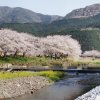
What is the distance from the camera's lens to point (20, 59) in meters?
91.2

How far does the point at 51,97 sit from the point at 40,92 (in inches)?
164

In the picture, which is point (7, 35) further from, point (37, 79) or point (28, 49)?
point (37, 79)

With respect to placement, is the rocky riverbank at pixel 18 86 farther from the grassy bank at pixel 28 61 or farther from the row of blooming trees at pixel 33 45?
the row of blooming trees at pixel 33 45

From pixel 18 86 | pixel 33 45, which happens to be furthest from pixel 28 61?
pixel 18 86

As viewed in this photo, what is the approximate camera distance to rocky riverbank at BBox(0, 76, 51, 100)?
127 ft

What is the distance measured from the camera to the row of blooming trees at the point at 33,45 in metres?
86.8

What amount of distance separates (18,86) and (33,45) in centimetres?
6264

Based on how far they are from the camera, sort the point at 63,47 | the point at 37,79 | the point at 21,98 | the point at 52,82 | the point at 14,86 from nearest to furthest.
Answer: the point at 21,98
the point at 14,86
the point at 37,79
the point at 52,82
the point at 63,47

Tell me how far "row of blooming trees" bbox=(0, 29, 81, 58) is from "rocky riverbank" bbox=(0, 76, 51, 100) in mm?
37586

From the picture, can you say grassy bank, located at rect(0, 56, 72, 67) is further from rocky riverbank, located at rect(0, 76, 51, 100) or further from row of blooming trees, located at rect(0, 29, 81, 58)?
rocky riverbank, located at rect(0, 76, 51, 100)

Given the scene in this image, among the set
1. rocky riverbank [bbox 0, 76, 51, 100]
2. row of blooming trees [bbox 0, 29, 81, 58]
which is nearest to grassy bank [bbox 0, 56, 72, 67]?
row of blooming trees [bbox 0, 29, 81, 58]

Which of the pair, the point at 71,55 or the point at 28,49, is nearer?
the point at 28,49

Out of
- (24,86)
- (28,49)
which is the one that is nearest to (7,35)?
(28,49)

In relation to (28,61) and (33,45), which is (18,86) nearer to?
(28,61)
